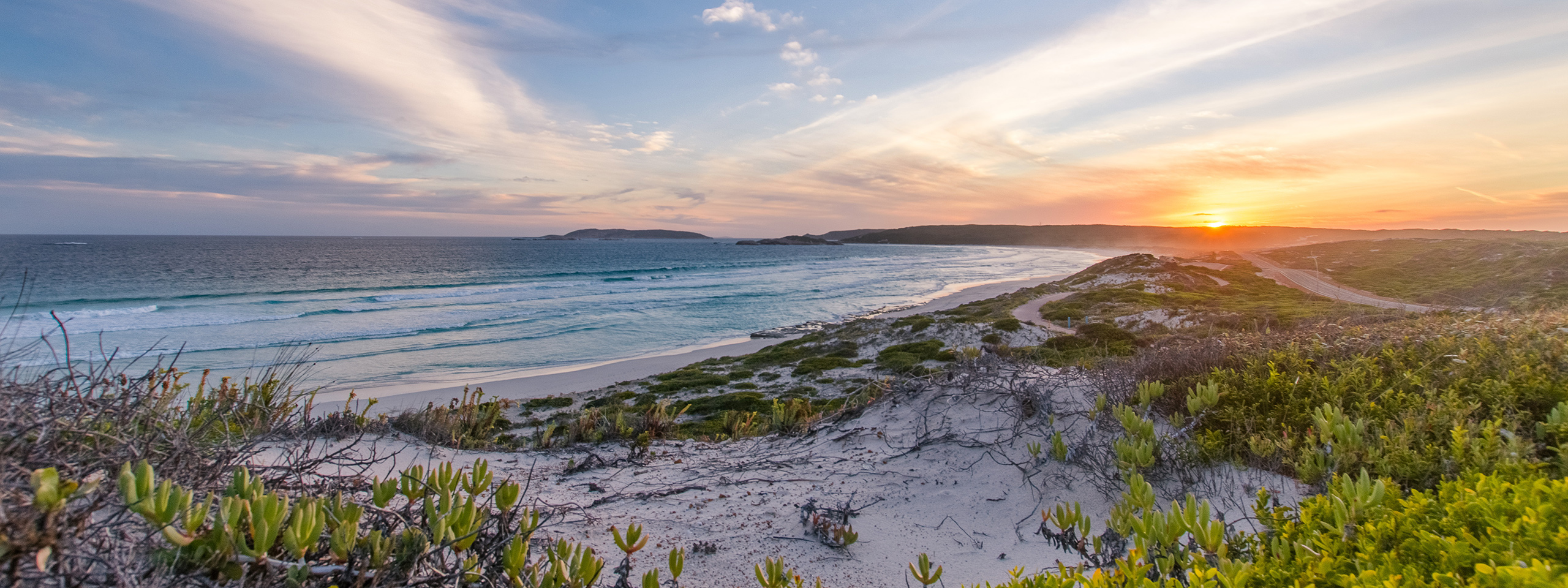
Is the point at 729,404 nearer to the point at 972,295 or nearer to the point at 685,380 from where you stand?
the point at 685,380

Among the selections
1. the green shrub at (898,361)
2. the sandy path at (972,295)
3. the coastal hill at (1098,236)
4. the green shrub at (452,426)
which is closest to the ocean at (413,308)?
the green shrub at (452,426)

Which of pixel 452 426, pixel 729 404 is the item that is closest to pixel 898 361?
pixel 729 404

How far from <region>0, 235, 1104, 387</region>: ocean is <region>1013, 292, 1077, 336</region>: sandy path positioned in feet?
27.3

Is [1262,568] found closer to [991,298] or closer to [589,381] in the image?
[589,381]

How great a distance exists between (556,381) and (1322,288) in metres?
30.9

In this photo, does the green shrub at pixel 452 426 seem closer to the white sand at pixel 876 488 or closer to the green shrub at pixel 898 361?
the white sand at pixel 876 488

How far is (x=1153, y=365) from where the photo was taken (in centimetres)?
521

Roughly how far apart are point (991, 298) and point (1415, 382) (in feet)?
89.3

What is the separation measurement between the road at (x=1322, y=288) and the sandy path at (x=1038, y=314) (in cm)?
624

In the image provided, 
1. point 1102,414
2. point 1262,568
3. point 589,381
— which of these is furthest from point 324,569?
point 589,381

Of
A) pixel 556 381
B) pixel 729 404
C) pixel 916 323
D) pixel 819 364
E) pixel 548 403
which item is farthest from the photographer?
pixel 916 323

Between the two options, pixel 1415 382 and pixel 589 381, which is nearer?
pixel 1415 382

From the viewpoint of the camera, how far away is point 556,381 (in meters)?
15.5

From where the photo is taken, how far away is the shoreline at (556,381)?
1327cm
